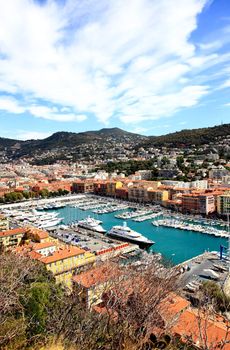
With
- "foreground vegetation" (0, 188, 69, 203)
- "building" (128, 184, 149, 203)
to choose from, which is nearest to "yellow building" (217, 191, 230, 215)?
"building" (128, 184, 149, 203)

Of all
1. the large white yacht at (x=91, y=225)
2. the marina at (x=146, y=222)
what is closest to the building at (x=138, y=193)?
the marina at (x=146, y=222)

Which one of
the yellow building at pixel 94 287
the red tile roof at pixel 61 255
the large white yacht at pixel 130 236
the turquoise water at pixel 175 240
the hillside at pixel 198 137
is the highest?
the hillside at pixel 198 137

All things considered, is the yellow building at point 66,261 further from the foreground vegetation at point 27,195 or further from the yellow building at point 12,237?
the foreground vegetation at point 27,195

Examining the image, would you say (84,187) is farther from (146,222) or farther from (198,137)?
(198,137)

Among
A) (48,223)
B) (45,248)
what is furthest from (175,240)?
(48,223)

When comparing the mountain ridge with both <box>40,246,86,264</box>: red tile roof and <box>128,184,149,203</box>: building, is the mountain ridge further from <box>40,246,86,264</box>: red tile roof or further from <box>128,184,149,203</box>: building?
<box>40,246,86,264</box>: red tile roof
